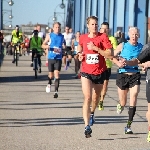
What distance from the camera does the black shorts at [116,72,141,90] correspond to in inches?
445

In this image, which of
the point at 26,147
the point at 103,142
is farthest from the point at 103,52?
the point at 26,147

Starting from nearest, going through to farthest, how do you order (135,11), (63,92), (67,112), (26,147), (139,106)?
(26,147), (67,112), (139,106), (63,92), (135,11)

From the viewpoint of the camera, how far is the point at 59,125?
38.0ft

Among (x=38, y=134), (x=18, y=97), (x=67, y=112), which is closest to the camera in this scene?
(x=38, y=134)

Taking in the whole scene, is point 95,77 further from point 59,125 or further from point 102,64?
point 59,125

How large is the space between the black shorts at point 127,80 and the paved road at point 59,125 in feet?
2.23

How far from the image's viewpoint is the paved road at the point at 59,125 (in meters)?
9.48

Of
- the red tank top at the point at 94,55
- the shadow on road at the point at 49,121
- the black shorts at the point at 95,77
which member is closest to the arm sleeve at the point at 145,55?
the red tank top at the point at 94,55

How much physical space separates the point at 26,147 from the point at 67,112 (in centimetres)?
449

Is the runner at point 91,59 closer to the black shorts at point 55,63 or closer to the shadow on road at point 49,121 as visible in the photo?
the shadow on road at point 49,121

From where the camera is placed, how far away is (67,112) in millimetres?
13586

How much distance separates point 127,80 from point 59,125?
1337 millimetres

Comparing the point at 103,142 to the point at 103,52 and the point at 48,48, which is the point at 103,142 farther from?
the point at 48,48

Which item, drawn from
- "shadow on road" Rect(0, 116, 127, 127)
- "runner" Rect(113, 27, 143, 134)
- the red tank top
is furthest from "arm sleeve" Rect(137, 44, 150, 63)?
"shadow on road" Rect(0, 116, 127, 127)
